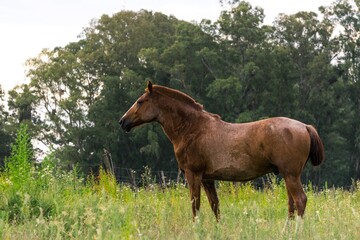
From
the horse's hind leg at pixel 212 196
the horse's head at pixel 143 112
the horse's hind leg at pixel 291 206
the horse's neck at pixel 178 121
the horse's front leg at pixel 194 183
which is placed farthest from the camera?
→ the horse's head at pixel 143 112

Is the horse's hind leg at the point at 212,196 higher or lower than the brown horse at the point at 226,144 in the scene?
lower

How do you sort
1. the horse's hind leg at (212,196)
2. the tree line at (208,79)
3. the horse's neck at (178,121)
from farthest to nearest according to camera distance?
1. the tree line at (208,79)
2. the horse's neck at (178,121)
3. the horse's hind leg at (212,196)

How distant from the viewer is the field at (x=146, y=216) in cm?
554

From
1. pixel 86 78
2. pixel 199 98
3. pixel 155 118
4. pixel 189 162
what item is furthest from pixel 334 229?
pixel 86 78

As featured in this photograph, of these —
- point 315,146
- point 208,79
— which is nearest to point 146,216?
point 315,146

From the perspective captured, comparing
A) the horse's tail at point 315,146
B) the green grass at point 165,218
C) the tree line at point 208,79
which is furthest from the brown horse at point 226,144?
→ the tree line at point 208,79

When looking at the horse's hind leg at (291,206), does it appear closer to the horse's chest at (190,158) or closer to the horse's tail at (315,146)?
the horse's tail at (315,146)

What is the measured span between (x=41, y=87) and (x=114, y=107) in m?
7.87

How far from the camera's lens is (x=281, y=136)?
837cm

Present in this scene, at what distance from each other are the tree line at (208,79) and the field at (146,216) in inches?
1587

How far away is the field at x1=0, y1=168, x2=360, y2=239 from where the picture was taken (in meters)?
5.54

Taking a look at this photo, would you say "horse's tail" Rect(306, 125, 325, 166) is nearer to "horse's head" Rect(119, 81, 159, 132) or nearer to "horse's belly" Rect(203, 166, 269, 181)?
"horse's belly" Rect(203, 166, 269, 181)

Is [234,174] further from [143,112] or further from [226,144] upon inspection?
[143,112]

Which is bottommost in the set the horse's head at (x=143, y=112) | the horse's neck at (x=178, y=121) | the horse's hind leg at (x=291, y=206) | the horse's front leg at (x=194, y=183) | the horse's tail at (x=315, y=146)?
the horse's hind leg at (x=291, y=206)
